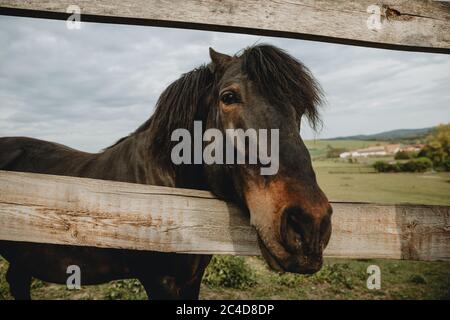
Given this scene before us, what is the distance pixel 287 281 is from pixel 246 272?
81cm

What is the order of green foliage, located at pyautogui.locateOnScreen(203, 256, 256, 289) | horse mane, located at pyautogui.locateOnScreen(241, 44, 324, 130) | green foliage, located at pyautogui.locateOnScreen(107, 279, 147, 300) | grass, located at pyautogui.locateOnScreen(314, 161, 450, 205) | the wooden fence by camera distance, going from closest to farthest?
the wooden fence
horse mane, located at pyautogui.locateOnScreen(241, 44, 324, 130)
green foliage, located at pyautogui.locateOnScreen(107, 279, 147, 300)
green foliage, located at pyautogui.locateOnScreen(203, 256, 256, 289)
grass, located at pyautogui.locateOnScreen(314, 161, 450, 205)

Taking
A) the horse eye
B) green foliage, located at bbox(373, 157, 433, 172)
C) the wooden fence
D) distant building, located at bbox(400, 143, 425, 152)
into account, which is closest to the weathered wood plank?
the wooden fence

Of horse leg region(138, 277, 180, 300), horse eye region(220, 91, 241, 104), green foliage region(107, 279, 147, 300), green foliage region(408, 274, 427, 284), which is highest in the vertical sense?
horse eye region(220, 91, 241, 104)

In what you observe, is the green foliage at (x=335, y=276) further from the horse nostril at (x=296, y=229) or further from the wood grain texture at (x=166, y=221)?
the horse nostril at (x=296, y=229)

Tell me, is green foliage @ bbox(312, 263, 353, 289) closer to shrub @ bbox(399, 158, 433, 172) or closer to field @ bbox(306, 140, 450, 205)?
field @ bbox(306, 140, 450, 205)

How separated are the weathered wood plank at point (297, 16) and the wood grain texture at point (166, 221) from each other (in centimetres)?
81

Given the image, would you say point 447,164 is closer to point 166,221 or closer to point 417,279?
point 417,279

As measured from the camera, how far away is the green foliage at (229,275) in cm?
548

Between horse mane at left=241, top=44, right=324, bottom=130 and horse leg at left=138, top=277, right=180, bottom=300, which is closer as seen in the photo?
horse mane at left=241, top=44, right=324, bottom=130

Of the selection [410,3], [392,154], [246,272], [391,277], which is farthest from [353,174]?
[410,3]

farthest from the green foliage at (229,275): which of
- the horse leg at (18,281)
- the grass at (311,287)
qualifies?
the horse leg at (18,281)

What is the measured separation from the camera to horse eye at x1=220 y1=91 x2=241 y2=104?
5.78 feet

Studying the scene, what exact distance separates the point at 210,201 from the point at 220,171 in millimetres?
246

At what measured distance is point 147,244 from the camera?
1.50 m
